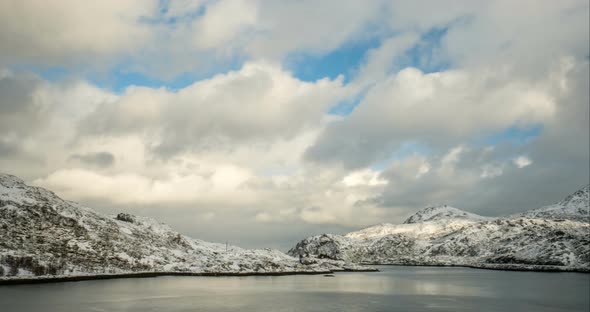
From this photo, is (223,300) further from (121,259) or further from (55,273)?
(121,259)

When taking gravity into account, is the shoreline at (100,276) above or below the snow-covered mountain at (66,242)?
below

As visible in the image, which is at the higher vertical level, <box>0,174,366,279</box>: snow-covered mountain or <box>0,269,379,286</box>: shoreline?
<box>0,174,366,279</box>: snow-covered mountain

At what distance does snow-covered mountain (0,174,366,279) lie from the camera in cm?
12444

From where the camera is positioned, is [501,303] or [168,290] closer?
[501,303]

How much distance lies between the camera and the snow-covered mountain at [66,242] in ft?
408

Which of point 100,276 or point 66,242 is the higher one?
point 66,242

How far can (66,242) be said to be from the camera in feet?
467

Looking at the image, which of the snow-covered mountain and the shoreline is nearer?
the shoreline

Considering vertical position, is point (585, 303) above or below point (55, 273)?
below

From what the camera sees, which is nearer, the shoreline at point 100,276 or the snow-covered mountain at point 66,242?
the shoreline at point 100,276

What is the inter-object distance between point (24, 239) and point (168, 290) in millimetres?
54809

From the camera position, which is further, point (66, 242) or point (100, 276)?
point (66, 242)

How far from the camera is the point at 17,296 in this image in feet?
283

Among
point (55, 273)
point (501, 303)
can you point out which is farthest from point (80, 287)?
point (501, 303)
